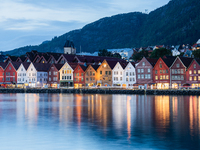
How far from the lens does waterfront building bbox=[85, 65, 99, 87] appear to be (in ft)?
389

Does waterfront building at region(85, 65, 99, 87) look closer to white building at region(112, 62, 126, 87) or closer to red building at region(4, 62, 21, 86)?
white building at region(112, 62, 126, 87)

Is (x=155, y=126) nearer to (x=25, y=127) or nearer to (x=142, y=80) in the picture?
(x=25, y=127)

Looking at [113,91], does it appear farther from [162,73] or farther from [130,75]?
[162,73]

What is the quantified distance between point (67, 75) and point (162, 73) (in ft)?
131

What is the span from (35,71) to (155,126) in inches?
4136

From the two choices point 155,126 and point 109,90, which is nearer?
point 155,126

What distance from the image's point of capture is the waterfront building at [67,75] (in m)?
125

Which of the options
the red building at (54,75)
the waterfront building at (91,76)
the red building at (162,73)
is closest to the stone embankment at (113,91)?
the waterfront building at (91,76)

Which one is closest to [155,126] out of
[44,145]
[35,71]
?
[44,145]

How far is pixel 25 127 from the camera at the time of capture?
33094mm

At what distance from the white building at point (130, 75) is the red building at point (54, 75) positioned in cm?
3129

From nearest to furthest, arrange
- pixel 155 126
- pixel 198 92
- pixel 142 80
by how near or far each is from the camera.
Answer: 1. pixel 155 126
2. pixel 198 92
3. pixel 142 80

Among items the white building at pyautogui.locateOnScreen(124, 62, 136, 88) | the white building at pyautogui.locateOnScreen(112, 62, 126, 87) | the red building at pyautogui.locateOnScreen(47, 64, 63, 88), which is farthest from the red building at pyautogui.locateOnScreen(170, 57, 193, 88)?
the red building at pyautogui.locateOnScreen(47, 64, 63, 88)

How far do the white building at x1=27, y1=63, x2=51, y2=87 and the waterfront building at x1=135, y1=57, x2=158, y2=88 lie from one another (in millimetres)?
43723
